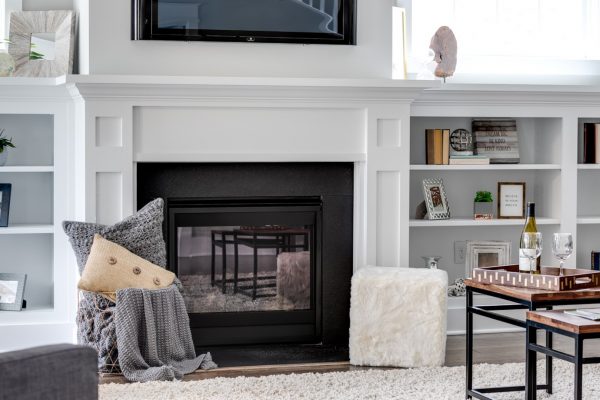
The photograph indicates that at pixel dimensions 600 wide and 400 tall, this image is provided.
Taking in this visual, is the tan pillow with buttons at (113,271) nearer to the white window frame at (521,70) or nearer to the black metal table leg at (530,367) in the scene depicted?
the black metal table leg at (530,367)

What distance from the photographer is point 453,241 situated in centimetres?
546

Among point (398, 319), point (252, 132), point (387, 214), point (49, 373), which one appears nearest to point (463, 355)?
point (398, 319)

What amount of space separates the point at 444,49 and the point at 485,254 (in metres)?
1.23

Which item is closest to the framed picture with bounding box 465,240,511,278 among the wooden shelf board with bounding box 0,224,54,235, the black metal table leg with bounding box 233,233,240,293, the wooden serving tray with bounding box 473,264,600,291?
the black metal table leg with bounding box 233,233,240,293

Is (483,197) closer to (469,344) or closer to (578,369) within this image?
(469,344)

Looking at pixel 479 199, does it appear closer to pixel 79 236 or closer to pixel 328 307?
pixel 328 307

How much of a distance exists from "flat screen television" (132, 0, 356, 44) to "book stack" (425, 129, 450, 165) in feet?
2.80

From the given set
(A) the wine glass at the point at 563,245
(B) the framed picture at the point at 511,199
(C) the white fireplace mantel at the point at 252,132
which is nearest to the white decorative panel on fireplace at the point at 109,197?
(C) the white fireplace mantel at the point at 252,132

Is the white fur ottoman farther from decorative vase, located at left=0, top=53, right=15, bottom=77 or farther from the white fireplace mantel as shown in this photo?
decorative vase, located at left=0, top=53, right=15, bottom=77

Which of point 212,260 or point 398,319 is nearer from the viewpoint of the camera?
point 398,319

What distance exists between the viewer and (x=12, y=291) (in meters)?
4.80

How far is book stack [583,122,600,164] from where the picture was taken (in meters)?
5.39

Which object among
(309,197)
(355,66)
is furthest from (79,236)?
(355,66)

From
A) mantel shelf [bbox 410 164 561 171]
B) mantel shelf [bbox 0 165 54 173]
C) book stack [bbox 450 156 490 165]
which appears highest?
book stack [bbox 450 156 490 165]
